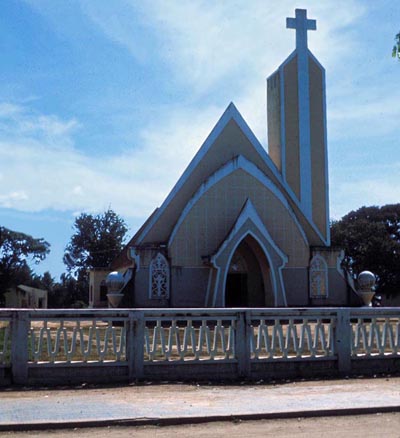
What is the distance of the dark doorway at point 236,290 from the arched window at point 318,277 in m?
2.95

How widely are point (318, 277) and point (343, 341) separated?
17.4 m

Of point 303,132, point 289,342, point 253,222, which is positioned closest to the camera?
point 289,342

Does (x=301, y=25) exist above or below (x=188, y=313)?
above

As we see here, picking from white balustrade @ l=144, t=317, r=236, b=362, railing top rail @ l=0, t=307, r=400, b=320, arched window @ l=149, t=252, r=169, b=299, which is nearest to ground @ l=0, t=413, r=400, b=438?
white balustrade @ l=144, t=317, r=236, b=362

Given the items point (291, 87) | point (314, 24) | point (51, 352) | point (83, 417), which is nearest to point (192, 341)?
point (51, 352)

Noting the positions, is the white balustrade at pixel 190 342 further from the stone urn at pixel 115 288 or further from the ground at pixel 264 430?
the stone urn at pixel 115 288

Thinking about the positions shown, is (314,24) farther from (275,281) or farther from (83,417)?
(83,417)

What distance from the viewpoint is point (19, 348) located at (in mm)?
9664

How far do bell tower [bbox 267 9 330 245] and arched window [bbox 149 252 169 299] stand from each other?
751 cm

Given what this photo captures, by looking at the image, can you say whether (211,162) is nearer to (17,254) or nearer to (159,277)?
(159,277)

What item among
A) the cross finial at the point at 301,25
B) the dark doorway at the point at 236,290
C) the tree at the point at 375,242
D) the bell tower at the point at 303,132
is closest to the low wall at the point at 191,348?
the dark doorway at the point at 236,290

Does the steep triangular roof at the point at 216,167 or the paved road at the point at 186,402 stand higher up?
the steep triangular roof at the point at 216,167

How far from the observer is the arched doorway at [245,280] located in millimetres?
28297

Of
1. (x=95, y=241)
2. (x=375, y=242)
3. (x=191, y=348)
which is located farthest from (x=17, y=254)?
(x=191, y=348)
